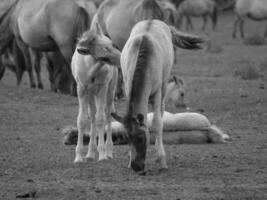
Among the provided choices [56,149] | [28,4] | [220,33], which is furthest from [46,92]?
[220,33]

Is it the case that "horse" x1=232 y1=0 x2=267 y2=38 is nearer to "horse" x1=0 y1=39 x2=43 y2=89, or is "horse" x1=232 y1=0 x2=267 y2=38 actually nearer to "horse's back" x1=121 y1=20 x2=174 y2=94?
"horse" x1=0 y1=39 x2=43 y2=89

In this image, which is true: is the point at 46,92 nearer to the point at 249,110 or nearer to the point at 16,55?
the point at 16,55

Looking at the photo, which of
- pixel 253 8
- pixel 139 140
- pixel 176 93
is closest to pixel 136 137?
pixel 139 140

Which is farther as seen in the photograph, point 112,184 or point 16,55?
point 16,55

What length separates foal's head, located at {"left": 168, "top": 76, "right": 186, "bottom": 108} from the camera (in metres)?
15.1

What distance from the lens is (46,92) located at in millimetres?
16422

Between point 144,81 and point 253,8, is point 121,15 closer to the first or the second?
point 144,81

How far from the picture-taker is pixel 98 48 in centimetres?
920

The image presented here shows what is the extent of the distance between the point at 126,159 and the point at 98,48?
1281 mm

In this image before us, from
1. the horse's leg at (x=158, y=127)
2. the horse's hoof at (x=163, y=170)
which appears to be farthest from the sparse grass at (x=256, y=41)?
the horse's hoof at (x=163, y=170)

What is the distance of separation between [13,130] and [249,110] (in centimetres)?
362

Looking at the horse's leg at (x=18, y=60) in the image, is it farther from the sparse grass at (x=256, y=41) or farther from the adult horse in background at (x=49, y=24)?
the sparse grass at (x=256, y=41)

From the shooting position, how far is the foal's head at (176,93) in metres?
15.1

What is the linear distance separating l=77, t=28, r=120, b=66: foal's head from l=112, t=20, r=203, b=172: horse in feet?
0.57
